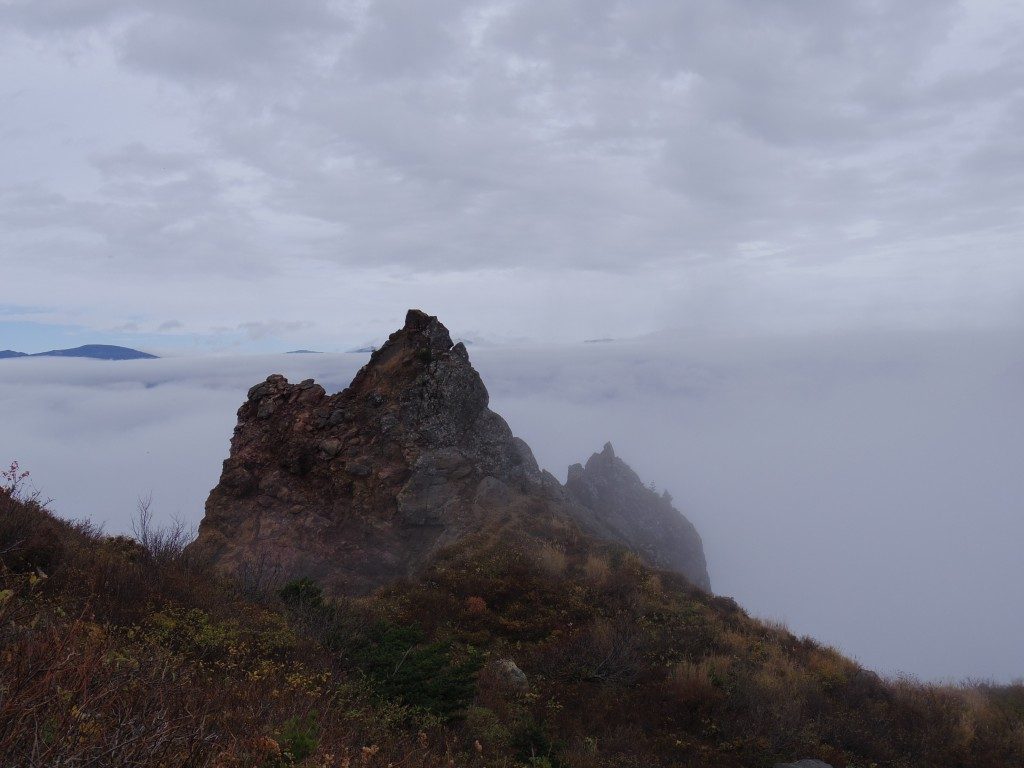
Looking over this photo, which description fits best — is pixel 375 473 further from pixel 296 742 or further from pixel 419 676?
pixel 296 742

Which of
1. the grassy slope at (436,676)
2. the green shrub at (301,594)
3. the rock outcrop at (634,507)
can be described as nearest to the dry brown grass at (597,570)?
the grassy slope at (436,676)

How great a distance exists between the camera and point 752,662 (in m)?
12.6

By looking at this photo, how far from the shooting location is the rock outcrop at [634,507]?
177 ft

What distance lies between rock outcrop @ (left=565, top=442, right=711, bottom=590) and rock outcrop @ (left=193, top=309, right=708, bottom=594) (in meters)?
33.1

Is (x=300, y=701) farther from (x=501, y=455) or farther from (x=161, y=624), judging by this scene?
(x=501, y=455)

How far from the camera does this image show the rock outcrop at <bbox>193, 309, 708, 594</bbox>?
17406mm

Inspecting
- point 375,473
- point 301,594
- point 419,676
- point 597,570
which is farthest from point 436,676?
point 375,473

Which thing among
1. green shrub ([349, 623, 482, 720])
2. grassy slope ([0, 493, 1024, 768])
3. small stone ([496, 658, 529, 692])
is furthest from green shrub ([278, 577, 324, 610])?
small stone ([496, 658, 529, 692])

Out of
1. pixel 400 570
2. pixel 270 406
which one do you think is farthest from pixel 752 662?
pixel 270 406

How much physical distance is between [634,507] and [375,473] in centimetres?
4521

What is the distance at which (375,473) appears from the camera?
18.8 metres

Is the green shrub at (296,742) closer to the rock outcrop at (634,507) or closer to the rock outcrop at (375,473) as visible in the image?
the rock outcrop at (375,473)

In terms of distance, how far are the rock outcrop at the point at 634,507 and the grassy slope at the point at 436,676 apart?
38.2 metres

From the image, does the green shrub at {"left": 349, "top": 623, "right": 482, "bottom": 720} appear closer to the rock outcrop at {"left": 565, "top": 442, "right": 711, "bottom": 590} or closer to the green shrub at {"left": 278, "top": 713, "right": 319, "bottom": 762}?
the green shrub at {"left": 278, "top": 713, "right": 319, "bottom": 762}
